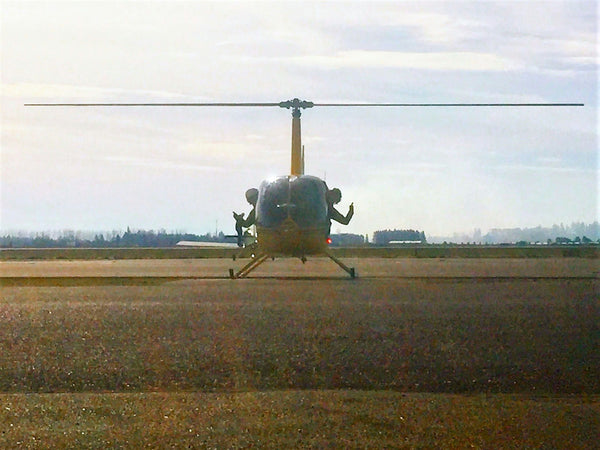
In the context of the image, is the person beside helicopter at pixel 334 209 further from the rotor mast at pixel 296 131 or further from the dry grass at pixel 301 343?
the dry grass at pixel 301 343

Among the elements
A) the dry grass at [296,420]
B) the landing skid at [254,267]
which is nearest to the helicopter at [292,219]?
the landing skid at [254,267]

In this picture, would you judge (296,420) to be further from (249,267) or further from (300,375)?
(249,267)

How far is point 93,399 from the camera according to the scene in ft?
24.7

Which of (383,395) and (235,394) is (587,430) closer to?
(383,395)

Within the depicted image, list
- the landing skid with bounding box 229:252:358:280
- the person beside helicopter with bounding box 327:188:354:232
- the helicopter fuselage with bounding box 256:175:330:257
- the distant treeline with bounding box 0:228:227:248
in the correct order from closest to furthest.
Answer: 1. the landing skid with bounding box 229:252:358:280
2. the helicopter fuselage with bounding box 256:175:330:257
3. the person beside helicopter with bounding box 327:188:354:232
4. the distant treeline with bounding box 0:228:227:248

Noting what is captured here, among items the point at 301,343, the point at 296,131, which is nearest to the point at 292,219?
the point at 296,131

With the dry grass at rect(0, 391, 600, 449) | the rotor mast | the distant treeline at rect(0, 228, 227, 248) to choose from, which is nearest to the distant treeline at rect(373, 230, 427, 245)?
the distant treeline at rect(0, 228, 227, 248)

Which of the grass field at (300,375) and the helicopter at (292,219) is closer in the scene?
the grass field at (300,375)

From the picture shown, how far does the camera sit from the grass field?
6488 millimetres

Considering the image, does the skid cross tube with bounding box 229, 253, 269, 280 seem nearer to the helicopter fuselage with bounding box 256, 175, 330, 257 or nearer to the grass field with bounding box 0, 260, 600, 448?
the helicopter fuselage with bounding box 256, 175, 330, 257

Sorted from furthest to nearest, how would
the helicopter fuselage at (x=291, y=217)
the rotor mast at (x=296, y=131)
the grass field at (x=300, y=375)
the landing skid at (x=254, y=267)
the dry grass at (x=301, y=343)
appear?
the rotor mast at (x=296, y=131)
the helicopter fuselage at (x=291, y=217)
the landing skid at (x=254, y=267)
the dry grass at (x=301, y=343)
the grass field at (x=300, y=375)

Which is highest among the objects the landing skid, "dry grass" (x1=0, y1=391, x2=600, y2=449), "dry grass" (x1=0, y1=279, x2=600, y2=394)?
the landing skid

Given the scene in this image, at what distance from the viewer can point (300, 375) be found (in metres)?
8.52

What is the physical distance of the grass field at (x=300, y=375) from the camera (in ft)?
21.3
